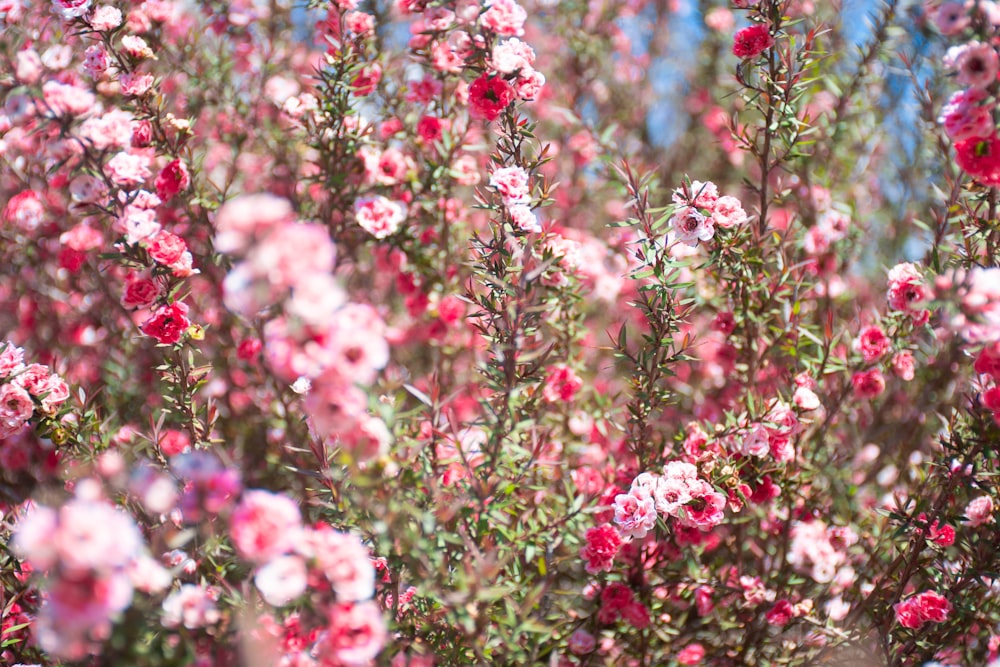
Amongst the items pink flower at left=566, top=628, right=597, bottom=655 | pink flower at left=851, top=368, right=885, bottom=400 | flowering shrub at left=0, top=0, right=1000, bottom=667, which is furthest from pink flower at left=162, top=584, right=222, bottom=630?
pink flower at left=851, top=368, right=885, bottom=400

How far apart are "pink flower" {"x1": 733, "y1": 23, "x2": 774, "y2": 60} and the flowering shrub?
0.04ft

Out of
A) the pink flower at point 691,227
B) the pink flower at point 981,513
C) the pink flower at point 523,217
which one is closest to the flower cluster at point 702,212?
the pink flower at point 691,227

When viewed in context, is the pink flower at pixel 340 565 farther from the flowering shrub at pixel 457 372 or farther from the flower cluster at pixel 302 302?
the flower cluster at pixel 302 302

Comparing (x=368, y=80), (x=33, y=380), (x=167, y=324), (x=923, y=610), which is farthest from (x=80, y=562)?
(x=923, y=610)

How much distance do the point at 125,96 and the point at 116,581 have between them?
221 centimetres

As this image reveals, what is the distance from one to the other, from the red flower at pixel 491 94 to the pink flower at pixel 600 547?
1.54 metres

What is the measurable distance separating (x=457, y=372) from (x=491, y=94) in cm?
194

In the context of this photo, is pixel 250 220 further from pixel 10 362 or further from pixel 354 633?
pixel 10 362

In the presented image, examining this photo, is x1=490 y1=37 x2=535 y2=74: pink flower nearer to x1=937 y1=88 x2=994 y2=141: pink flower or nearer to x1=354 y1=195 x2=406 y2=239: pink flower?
x1=354 y1=195 x2=406 y2=239: pink flower

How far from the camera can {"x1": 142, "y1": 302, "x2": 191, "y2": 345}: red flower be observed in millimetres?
2305

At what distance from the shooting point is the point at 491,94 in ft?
7.66

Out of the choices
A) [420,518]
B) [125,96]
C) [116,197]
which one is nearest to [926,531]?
[420,518]

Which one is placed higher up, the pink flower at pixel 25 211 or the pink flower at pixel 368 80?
the pink flower at pixel 368 80

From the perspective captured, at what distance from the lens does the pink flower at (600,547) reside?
2.28 metres
